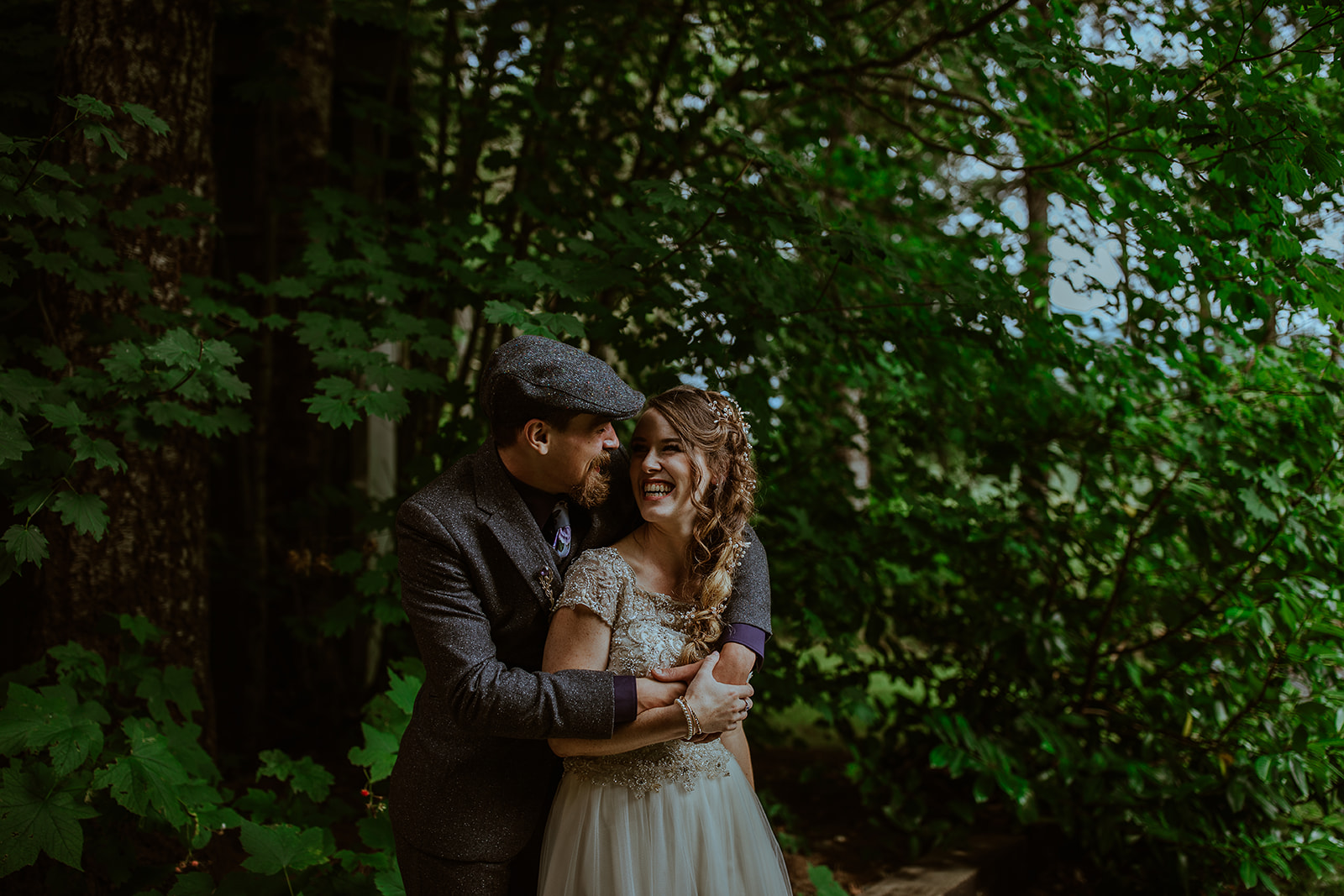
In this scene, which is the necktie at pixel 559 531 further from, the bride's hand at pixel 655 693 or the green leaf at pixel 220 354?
the green leaf at pixel 220 354

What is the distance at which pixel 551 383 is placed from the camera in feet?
5.95

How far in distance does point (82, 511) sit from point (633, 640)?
1.85 meters

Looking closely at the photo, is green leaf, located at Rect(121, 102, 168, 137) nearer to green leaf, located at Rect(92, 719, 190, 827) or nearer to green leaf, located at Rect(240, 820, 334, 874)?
green leaf, located at Rect(92, 719, 190, 827)

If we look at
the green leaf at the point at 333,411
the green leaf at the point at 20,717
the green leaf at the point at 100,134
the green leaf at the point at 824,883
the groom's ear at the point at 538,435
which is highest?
the green leaf at the point at 100,134

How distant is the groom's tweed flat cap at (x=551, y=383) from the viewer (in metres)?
1.82

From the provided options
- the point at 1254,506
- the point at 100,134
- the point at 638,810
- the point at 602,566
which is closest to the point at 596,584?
the point at 602,566

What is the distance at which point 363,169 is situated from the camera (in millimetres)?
3977

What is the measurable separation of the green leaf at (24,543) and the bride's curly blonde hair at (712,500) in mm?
1832

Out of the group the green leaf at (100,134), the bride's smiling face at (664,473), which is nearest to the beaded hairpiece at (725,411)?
the bride's smiling face at (664,473)

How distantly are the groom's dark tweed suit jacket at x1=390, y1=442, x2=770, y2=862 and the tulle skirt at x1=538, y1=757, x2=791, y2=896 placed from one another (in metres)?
0.11

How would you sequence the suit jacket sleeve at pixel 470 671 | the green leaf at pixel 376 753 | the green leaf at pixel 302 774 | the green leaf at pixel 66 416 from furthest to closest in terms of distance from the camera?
the green leaf at pixel 302 774 → the green leaf at pixel 376 753 → the green leaf at pixel 66 416 → the suit jacket sleeve at pixel 470 671

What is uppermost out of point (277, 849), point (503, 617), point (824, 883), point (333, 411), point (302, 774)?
point (333, 411)

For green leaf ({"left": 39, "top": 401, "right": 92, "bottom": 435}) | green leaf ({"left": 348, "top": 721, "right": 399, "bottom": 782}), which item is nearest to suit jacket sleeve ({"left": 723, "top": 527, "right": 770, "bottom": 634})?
green leaf ({"left": 348, "top": 721, "right": 399, "bottom": 782})

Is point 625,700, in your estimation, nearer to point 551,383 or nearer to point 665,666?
point 665,666
